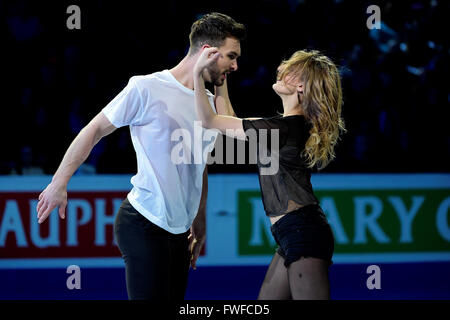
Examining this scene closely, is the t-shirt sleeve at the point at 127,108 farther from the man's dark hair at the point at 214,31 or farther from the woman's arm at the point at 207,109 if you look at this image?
the man's dark hair at the point at 214,31

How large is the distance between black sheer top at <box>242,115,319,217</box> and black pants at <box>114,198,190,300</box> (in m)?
0.52

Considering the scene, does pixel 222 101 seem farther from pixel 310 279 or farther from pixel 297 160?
pixel 310 279

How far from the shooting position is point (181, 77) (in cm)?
305

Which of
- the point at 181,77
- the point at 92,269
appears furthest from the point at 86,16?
the point at 181,77

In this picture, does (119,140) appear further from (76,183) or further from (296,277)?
(296,277)

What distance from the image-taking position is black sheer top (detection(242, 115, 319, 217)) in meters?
2.77

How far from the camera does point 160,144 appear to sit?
9.50 feet

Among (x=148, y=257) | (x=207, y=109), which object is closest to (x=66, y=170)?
(x=148, y=257)

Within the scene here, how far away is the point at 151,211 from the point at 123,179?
2.86 meters

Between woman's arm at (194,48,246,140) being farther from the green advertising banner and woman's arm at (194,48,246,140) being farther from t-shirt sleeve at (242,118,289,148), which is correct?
the green advertising banner

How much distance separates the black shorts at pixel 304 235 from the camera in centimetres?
266

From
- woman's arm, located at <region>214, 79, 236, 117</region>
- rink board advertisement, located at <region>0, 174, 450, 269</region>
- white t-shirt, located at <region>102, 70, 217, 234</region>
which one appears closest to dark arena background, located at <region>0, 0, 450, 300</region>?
rink board advertisement, located at <region>0, 174, 450, 269</region>

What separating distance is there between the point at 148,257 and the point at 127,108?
721 millimetres

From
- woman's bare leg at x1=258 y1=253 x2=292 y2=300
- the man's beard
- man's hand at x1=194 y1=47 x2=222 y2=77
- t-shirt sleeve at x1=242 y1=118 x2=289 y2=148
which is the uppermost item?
man's hand at x1=194 y1=47 x2=222 y2=77
